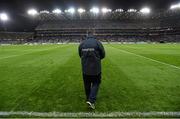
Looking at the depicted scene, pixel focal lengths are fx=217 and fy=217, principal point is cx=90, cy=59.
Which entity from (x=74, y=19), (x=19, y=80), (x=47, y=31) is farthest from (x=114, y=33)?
(x=19, y=80)

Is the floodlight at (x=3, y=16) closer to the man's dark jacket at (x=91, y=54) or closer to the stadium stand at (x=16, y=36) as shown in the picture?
the stadium stand at (x=16, y=36)

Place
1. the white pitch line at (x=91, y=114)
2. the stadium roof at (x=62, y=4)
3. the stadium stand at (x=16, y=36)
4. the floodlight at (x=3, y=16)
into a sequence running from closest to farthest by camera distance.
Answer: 1. the white pitch line at (x=91, y=114)
2. the stadium roof at (x=62, y=4)
3. the floodlight at (x=3, y=16)
4. the stadium stand at (x=16, y=36)

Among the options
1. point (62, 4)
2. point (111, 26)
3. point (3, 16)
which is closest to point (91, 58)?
point (62, 4)

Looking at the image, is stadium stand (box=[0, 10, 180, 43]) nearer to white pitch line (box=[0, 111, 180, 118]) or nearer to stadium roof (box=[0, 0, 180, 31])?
stadium roof (box=[0, 0, 180, 31])

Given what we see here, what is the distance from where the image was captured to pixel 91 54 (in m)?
5.58

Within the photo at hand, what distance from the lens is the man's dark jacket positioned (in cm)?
557

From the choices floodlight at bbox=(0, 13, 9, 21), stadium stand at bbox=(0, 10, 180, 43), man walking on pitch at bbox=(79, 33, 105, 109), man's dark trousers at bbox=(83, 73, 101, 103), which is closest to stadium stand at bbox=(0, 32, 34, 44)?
stadium stand at bbox=(0, 10, 180, 43)

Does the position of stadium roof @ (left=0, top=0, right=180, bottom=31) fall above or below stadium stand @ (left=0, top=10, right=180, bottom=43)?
above

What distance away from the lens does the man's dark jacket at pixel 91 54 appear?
557 cm

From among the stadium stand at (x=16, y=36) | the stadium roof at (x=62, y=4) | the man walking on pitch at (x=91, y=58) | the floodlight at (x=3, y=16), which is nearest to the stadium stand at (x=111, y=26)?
the stadium stand at (x=16, y=36)

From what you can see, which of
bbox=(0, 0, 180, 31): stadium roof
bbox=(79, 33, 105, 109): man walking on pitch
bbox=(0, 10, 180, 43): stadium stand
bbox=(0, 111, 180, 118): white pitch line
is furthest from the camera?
bbox=(0, 10, 180, 43): stadium stand

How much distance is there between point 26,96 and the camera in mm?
6562

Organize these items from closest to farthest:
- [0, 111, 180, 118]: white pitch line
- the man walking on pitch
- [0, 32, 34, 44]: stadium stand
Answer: [0, 111, 180, 118]: white pitch line < the man walking on pitch < [0, 32, 34, 44]: stadium stand

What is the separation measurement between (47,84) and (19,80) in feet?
5.15
